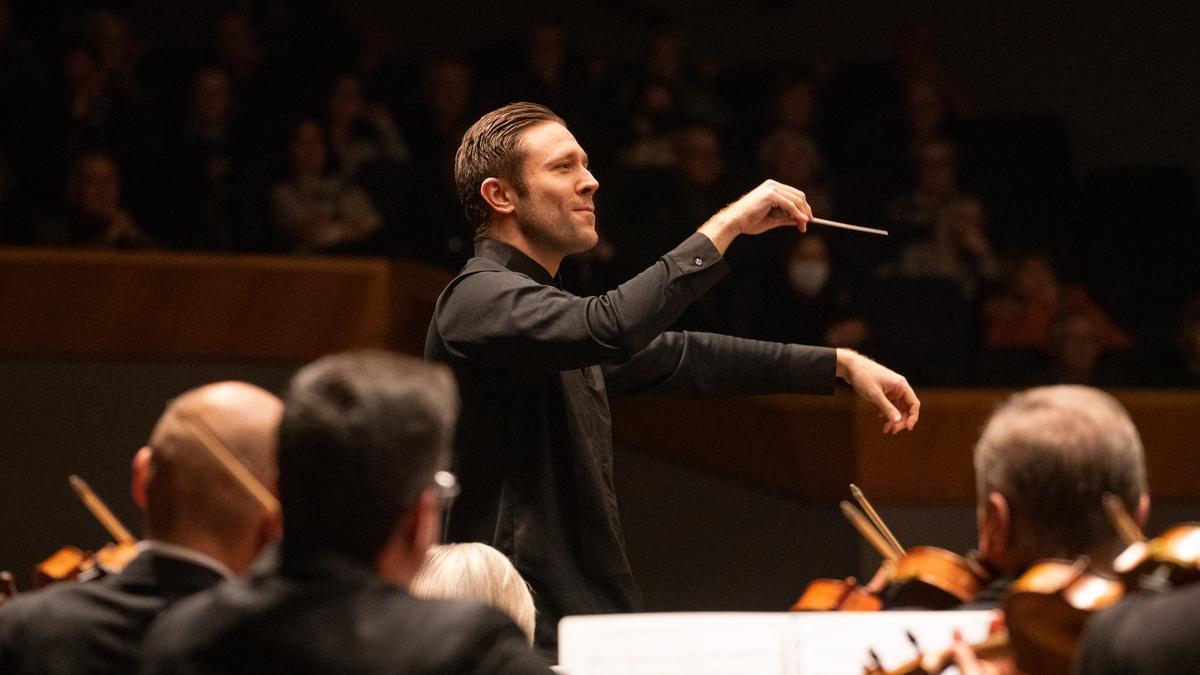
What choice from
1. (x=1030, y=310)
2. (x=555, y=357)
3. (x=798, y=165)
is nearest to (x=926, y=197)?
(x=798, y=165)

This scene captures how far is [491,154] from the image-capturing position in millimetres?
2693

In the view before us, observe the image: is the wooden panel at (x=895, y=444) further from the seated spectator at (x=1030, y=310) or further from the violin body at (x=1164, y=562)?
the violin body at (x=1164, y=562)

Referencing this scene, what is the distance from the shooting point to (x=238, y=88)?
5773 mm

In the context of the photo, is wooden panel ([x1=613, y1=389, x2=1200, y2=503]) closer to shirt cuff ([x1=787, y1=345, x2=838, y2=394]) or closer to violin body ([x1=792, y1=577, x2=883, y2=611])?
shirt cuff ([x1=787, y1=345, x2=838, y2=394])

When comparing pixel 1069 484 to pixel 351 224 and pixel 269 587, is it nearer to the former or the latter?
pixel 269 587

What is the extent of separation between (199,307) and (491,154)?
241 cm

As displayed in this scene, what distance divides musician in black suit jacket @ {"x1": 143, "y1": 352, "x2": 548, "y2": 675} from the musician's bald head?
23 centimetres

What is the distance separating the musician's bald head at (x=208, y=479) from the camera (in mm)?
1645

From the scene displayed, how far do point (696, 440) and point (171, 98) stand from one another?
2.32 m

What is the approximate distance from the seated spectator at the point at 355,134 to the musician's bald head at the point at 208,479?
3.78 metres

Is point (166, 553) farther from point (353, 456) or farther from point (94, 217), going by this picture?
point (94, 217)

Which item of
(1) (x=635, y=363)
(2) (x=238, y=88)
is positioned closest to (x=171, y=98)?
(2) (x=238, y=88)

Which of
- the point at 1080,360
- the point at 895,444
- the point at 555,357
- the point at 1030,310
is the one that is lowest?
the point at 895,444

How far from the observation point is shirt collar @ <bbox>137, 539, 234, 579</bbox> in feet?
5.41
